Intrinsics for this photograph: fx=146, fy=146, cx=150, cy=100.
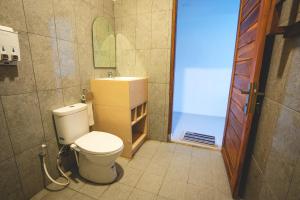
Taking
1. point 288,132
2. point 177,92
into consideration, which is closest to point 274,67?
point 288,132

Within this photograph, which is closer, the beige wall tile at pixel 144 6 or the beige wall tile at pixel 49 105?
the beige wall tile at pixel 49 105

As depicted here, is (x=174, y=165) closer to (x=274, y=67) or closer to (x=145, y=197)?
(x=145, y=197)


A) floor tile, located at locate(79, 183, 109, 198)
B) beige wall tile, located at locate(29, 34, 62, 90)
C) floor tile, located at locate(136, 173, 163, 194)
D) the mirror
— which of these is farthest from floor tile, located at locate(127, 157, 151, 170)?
the mirror

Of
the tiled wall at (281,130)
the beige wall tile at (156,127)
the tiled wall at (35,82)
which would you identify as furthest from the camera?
the beige wall tile at (156,127)

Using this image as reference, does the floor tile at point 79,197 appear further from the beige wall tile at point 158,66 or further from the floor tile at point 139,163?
the beige wall tile at point 158,66

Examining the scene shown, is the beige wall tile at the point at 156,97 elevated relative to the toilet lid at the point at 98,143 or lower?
elevated

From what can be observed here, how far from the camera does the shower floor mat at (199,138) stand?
91.7 inches

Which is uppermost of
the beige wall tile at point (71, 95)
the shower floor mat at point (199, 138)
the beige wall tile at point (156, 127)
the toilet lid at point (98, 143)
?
the beige wall tile at point (71, 95)

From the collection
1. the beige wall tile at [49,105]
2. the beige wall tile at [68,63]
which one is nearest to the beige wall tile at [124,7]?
the beige wall tile at [68,63]

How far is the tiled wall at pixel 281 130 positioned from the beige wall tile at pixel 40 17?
68.3 inches

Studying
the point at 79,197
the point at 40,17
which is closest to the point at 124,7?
the point at 40,17

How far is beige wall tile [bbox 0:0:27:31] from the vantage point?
1.00 meters

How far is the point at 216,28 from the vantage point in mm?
3127

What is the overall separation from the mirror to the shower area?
159cm
